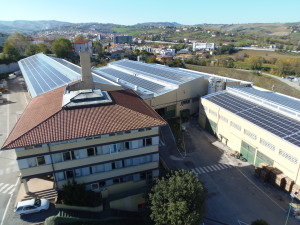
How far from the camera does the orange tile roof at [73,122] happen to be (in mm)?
24281

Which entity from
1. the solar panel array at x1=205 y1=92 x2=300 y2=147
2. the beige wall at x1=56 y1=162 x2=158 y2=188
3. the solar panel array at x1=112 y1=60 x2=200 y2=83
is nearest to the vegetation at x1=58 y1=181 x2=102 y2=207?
the beige wall at x1=56 y1=162 x2=158 y2=188

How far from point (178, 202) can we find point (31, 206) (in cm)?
1622

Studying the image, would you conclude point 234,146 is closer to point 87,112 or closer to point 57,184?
point 87,112

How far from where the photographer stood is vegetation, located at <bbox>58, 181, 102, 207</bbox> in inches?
1003

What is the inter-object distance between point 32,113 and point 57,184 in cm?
1037

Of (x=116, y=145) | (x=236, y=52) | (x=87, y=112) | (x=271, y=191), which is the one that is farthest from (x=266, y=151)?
(x=236, y=52)

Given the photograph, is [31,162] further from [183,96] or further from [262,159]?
[183,96]

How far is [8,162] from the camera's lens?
34.9m

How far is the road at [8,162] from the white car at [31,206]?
169cm

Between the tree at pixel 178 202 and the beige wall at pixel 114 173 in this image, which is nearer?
the tree at pixel 178 202

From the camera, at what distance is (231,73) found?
331ft

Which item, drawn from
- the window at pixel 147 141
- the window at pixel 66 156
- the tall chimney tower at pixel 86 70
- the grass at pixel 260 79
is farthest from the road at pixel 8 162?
the grass at pixel 260 79

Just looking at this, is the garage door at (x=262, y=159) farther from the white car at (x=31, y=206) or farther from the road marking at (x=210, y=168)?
the white car at (x=31, y=206)

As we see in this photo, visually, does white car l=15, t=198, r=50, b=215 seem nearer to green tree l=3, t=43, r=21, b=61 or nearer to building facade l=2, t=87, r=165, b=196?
building facade l=2, t=87, r=165, b=196
